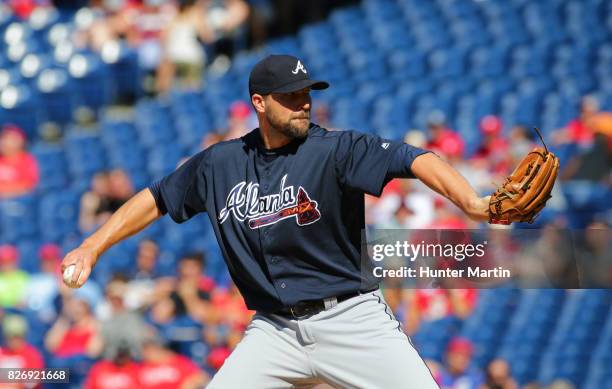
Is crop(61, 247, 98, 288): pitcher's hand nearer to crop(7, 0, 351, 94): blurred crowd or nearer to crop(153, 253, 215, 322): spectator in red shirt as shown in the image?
crop(153, 253, 215, 322): spectator in red shirt

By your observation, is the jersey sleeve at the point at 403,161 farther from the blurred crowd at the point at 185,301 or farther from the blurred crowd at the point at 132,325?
the blurred crowd at the point at 132,325

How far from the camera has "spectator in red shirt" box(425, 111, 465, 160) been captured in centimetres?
909

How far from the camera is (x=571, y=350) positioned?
7.30m

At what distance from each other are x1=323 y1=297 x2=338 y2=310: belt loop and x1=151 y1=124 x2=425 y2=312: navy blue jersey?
0.09 feet

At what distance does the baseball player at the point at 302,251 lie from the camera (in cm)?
375

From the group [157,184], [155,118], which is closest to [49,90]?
[155,118]

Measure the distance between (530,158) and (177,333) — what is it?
465cm

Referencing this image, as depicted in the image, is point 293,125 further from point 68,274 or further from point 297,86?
point 68,274

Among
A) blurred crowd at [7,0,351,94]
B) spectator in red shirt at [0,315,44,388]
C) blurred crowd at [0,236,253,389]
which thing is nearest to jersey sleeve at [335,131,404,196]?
blurred crowd at [0,236,253,389]

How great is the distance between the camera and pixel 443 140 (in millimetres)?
9211

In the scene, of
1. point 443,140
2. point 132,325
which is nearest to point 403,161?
point 132,325

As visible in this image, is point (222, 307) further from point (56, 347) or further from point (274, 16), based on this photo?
point (274, 16)

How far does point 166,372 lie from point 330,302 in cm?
348

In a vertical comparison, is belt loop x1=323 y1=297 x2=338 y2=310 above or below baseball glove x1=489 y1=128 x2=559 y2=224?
below
